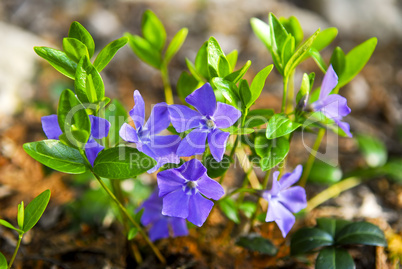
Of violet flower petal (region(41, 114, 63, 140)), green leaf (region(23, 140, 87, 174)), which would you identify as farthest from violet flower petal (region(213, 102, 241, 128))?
violet flower petal (region(41, 114, 63, 140))

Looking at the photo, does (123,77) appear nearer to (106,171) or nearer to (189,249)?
(189,249)

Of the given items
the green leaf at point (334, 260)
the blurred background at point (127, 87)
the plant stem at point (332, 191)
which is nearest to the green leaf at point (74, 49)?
the blurred background at point (127, 87)

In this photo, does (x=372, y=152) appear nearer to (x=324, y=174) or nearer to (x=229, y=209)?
(x=324, y=174)

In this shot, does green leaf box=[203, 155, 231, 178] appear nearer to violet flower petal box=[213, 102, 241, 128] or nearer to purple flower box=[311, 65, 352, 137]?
violet flower petal box=[213, 102, 241, 128]

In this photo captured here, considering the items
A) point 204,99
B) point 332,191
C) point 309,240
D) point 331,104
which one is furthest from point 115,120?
point 332,191

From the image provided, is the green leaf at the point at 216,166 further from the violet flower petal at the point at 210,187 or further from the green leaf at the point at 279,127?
the green leaf at the point at 279,127
